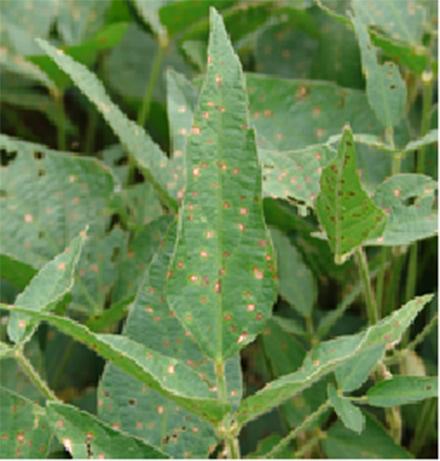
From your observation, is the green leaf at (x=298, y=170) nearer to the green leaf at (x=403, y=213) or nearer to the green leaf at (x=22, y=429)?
the green leaf at (x=403, y=213)

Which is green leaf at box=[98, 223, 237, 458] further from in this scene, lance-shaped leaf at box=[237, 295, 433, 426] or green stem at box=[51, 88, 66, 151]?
green stem at box=[51, 88, 66, 151]

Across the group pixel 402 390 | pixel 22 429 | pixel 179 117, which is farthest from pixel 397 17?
pixel 22 429

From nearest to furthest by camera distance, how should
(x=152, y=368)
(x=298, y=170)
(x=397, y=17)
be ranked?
(x=152, y=368) < (x=298, y=170) < (x=397, y=17)

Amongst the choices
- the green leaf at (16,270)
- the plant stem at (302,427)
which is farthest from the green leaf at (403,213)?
the green leaf at (16,270)

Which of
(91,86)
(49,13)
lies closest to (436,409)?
(91,86)

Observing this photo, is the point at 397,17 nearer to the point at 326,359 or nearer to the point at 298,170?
the point at 298,170

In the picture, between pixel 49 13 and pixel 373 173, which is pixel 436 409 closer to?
pixel 373 173
